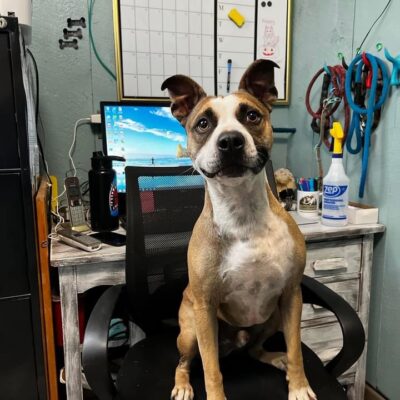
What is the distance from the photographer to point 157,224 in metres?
1.27

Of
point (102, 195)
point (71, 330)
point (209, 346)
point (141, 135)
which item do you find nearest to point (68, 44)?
point (141, 135)

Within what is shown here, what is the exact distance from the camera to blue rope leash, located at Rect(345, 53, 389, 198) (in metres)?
1.41

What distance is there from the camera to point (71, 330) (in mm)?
1291

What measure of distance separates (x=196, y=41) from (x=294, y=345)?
145cm

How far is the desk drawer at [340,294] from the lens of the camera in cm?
150

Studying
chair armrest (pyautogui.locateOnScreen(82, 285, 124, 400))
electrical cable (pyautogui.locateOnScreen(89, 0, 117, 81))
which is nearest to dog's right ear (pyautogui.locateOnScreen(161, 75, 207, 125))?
chair armrest (pyautogui.locateOnScreen(82, 285, 124, 400))

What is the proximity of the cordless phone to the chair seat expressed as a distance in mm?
556

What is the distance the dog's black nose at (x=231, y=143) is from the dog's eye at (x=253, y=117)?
0.38 feet

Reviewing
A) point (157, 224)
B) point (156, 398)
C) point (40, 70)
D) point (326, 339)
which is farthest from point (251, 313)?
point (40, 70)

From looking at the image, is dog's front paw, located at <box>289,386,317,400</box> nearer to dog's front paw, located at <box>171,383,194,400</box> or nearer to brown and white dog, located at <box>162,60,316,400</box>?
brown and white dog, located at <box>162,60,316,400</box>

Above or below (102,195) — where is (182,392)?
below

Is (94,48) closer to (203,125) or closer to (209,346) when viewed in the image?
(203,125)

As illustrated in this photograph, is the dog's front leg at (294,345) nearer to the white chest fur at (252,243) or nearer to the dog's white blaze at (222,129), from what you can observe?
the white chest fur at (252,243)

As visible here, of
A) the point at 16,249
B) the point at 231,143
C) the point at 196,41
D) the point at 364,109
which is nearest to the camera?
the point at 231,143
